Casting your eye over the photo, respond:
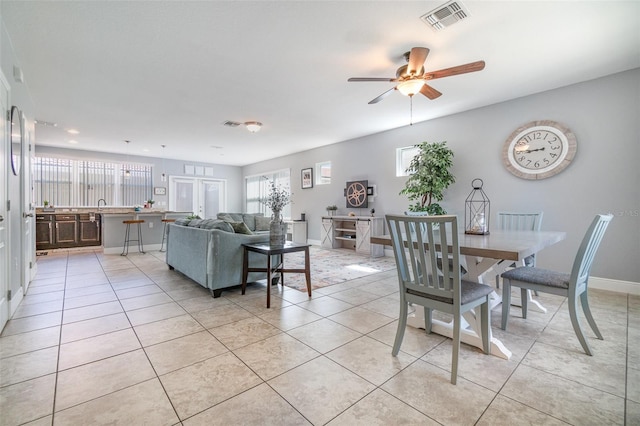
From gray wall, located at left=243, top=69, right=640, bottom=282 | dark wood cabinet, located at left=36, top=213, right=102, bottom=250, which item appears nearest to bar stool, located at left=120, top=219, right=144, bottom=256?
dark wood cabinet, located at left=36, top=213, right=102, bottom=250

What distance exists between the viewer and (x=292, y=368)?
1.87 metres

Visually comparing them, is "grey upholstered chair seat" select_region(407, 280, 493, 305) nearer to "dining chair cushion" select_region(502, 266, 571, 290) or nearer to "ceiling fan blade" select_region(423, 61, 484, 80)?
"dining chair cushion" select_region(502, 266, 571, 290)

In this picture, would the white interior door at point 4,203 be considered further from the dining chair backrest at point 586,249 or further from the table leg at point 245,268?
the dining chair backrest at point 586,249

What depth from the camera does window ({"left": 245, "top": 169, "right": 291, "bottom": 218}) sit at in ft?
29.3

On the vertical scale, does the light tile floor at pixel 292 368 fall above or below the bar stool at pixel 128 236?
below

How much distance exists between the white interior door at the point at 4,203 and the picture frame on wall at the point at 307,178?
602 cm

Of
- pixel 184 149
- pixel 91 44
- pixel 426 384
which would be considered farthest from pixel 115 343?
pixel 184 149

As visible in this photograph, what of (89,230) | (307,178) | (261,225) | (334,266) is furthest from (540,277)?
(89,230)

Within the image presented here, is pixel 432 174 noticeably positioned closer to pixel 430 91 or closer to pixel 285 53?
pixel 430 91

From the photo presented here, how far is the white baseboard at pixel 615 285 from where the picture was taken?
11.1 ft

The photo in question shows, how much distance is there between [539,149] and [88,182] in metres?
10.5

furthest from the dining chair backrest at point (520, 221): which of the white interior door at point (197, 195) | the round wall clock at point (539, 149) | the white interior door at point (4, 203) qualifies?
the white interior door at point (197, 195)

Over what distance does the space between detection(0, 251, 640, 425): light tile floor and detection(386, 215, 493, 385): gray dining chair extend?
10.2 inches

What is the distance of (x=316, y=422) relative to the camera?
4.59 feet
